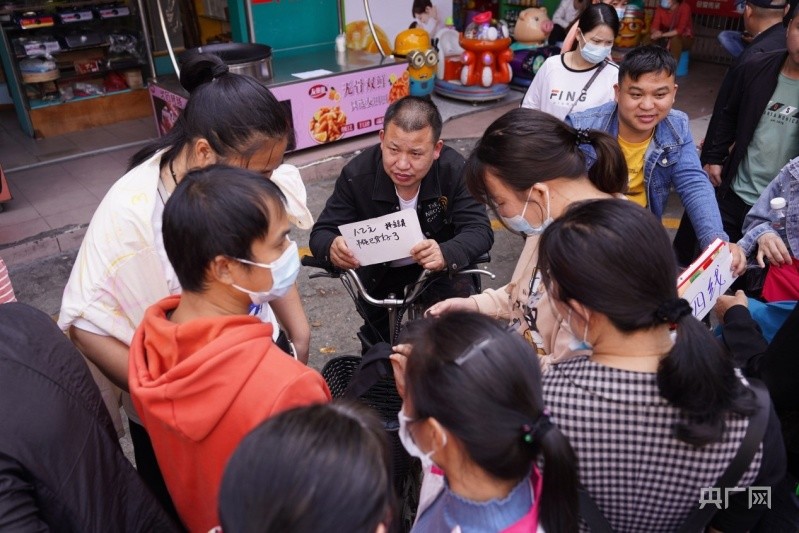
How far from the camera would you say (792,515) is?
171cm

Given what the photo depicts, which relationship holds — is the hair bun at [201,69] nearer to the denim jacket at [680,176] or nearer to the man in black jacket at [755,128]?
the denim jacket at [680,176]

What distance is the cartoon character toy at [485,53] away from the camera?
24.7 feet

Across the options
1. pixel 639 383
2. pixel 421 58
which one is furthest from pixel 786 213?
pixel 421 58

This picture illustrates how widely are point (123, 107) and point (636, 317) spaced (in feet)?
25.2

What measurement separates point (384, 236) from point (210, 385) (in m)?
1.23

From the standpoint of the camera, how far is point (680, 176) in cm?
270

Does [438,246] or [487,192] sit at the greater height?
[487,192]

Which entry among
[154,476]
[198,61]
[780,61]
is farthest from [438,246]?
[780,61]

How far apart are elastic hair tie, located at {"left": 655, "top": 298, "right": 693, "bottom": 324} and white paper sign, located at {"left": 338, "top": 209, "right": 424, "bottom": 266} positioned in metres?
1.22

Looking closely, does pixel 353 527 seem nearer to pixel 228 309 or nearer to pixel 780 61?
pixel 228 309

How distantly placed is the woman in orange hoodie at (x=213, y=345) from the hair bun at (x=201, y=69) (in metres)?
0.93

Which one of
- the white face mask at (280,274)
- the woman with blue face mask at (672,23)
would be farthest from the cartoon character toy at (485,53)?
the white face mask at (280,274)

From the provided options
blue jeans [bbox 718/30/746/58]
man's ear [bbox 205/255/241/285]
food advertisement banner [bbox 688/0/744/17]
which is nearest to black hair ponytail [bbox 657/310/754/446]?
man's ear [bbox 205/255/241/285]

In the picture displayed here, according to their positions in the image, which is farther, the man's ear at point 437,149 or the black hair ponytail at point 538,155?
the man's ear at point 437,149
